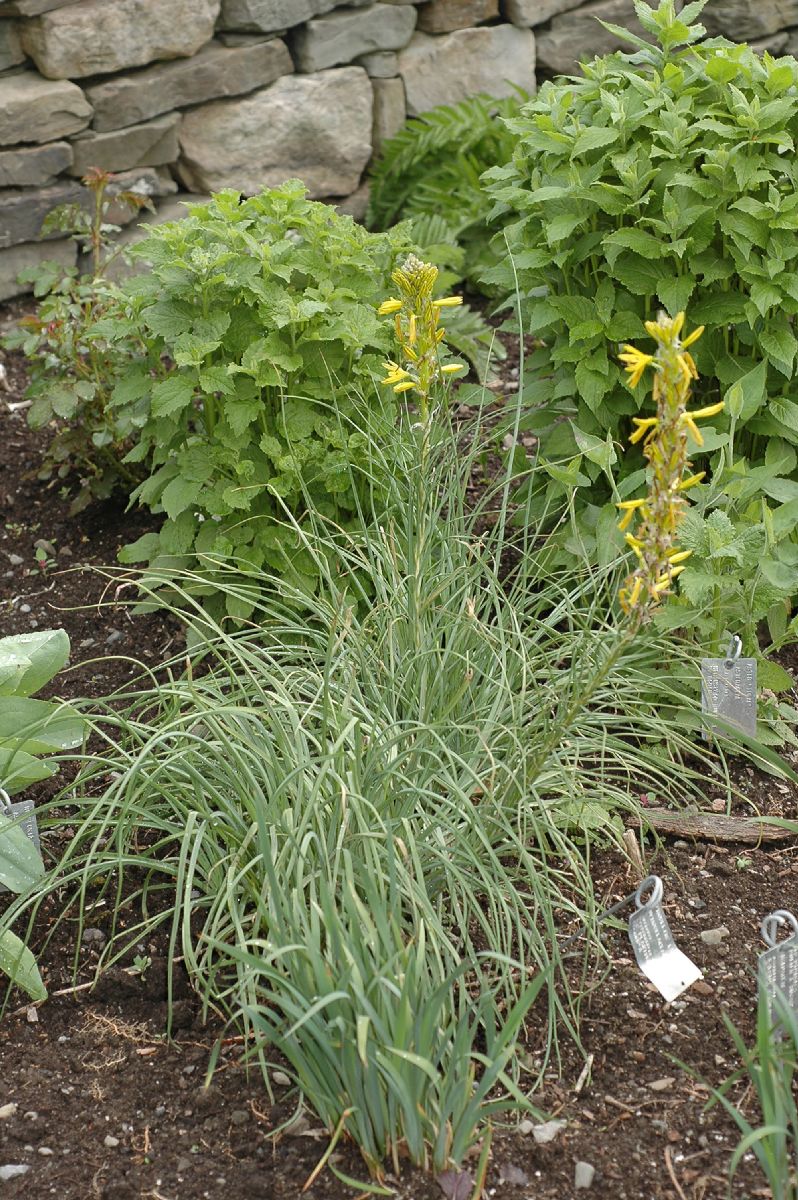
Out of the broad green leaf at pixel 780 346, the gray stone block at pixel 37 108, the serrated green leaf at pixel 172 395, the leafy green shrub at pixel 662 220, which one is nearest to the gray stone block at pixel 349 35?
the gray stone block at pixel 37 108

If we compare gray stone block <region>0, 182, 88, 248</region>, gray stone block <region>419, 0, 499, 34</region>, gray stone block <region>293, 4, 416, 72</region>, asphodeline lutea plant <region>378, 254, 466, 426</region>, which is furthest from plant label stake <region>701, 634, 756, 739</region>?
gray stone block <region>419, 0, 499, 34</region>

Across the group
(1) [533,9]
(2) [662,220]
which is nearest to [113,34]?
(1) [533,9]

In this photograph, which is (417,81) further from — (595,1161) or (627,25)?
(595,1161)

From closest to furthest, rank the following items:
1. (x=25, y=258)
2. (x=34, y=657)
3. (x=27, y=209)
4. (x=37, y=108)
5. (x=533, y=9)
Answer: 1. (x=34, y=657)
2. (x=37, y=108)
3. (x=27, y=209)
4. (x=25, y=258)
5. (x=533, y=9)

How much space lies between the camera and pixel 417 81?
5.18 m

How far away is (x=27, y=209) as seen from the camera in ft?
14.7

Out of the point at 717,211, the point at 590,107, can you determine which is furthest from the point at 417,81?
the point at 717,211

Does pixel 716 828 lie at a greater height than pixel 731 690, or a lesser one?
lesser

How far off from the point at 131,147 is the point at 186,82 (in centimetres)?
29

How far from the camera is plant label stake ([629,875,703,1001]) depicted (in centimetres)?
199

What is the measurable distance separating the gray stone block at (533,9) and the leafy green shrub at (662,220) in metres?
2.36

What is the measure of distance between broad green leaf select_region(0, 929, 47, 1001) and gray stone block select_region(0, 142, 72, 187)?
9.77 ft

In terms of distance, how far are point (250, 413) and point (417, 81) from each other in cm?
276

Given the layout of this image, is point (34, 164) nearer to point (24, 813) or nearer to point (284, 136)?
point (284, 136)
